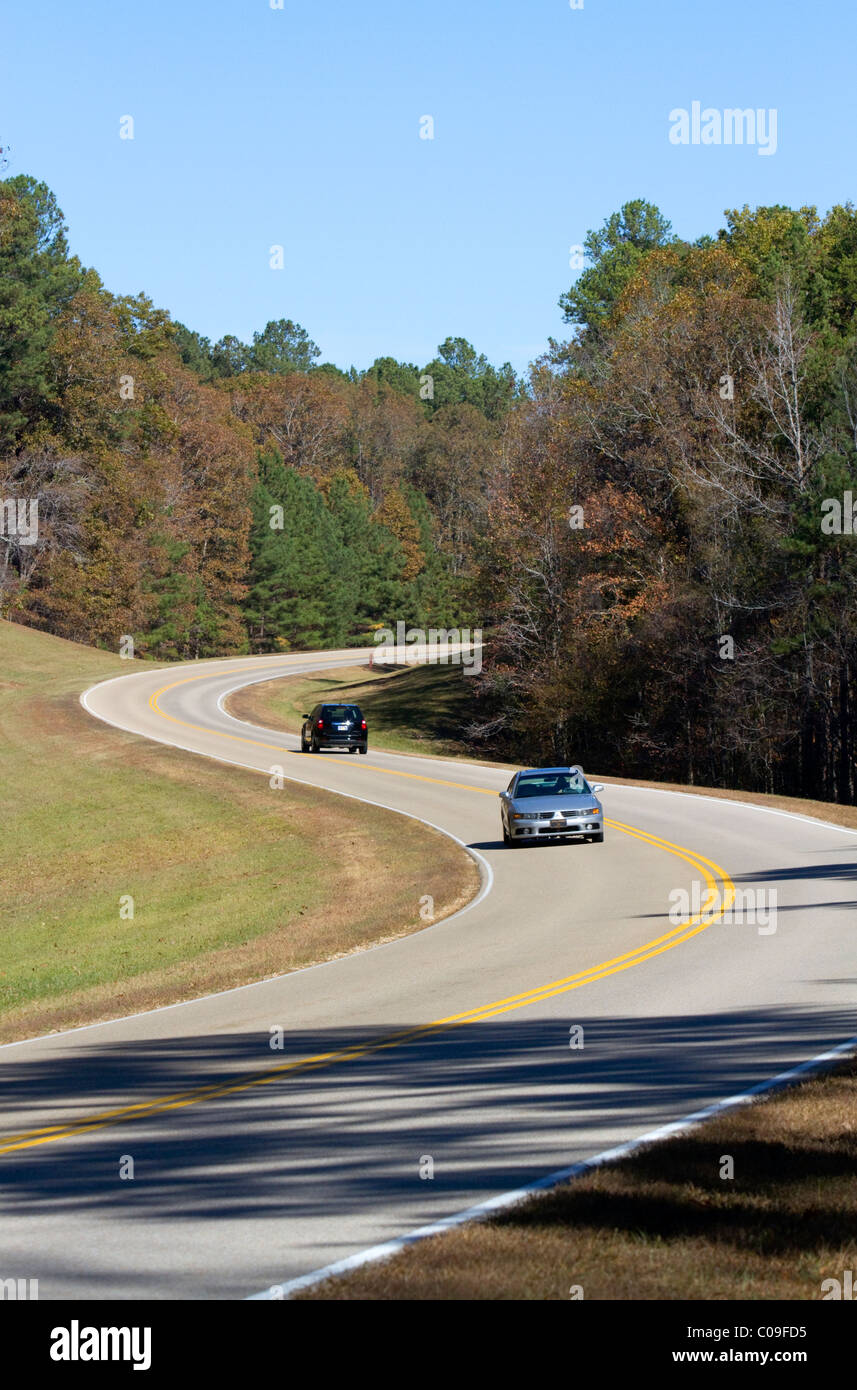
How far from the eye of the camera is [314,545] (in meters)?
108

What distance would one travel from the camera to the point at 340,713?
4866cm

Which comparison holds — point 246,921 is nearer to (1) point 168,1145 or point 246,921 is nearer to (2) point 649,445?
(1) point 168,1145

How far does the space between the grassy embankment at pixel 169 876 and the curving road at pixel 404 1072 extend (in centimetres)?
177

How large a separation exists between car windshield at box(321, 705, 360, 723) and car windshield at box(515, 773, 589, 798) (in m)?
19.4

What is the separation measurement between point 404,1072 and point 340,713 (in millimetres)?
37648

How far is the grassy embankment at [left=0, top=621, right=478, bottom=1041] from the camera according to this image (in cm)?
2053

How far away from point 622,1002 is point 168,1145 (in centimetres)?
618

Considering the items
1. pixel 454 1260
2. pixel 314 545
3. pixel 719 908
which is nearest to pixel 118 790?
pixel 719 908

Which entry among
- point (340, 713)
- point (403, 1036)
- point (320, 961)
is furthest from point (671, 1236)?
point (340, 713)

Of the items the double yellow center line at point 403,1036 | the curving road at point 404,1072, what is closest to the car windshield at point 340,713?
the curving road at point 404,1072

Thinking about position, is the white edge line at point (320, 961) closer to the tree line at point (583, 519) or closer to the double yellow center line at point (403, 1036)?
the double yellow center line at point (403, 1036)

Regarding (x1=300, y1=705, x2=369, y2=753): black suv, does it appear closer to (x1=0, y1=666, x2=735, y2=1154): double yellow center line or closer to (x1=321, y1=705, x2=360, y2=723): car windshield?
(x1=321, y1=705, x2=360, y2=723): car windshield

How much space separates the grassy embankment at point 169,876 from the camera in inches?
808

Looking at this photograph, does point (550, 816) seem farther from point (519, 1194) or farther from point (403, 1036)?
point (519, 1194)
